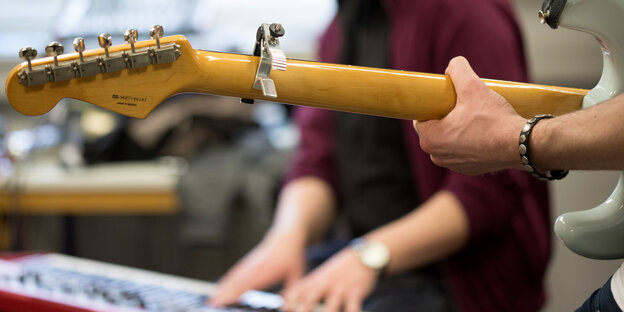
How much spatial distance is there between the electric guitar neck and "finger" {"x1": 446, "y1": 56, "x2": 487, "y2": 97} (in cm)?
1

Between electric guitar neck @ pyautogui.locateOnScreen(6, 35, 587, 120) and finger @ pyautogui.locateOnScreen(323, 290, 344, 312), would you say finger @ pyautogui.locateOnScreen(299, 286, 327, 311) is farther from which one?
electric guitar neck @ pyautogui.locateOnScreen(6, 35, 587, 120)

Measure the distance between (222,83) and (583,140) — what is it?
35 centimetres

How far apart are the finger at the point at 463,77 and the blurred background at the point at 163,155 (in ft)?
3.64

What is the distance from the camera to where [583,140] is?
1.86ft

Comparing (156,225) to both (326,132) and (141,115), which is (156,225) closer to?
(326,132)

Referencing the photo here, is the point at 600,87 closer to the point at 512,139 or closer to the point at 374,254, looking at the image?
the point at 512,139

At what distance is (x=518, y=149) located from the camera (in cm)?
Answer: 61

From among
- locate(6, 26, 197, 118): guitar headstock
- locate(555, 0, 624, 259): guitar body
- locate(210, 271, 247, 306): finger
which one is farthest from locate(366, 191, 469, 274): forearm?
locate(6, 26, 197, 118): guitar headstock

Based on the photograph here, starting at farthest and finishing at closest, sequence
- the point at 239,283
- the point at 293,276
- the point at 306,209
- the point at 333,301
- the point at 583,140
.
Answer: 1. the point at 306,209
2. the point at 293,276
3. the point at 239,283
4. the point at 333,301
5. the point at 583,140

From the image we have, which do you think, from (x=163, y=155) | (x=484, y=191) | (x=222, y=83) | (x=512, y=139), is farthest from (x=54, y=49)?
(x=163, y=155)

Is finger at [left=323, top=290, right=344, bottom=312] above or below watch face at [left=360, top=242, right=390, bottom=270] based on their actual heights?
below

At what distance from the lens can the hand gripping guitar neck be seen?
2.14 feet

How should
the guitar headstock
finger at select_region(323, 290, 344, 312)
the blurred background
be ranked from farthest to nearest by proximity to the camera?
the blurred background, finger at select_region(323, 290, 344, 312), the guitar headstock

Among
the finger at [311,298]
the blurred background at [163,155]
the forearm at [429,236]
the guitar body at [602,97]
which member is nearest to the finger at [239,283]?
the finger at [311,298]
